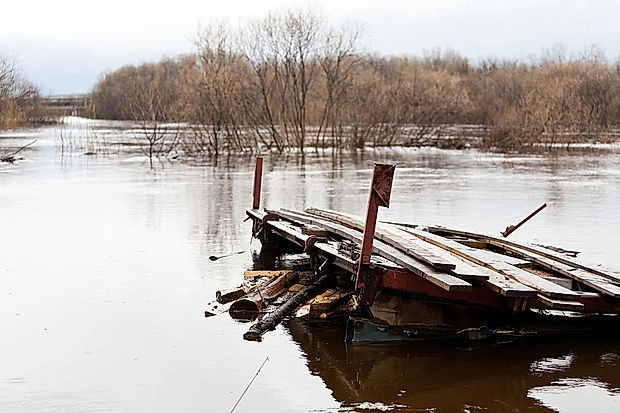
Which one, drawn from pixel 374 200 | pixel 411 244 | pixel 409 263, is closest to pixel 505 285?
pixel 409 263

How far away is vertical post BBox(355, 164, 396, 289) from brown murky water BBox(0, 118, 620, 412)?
754 mm

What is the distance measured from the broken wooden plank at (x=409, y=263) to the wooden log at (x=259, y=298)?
825 mm

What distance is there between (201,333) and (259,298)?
42.5 inches

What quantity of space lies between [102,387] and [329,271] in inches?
131

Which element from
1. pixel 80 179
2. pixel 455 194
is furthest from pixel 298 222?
pixel 80 179

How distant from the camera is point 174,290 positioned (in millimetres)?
10422

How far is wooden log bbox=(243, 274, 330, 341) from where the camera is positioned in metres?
8.54

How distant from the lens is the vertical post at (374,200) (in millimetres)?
8023

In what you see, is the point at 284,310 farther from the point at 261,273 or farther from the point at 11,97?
the point at 11,97

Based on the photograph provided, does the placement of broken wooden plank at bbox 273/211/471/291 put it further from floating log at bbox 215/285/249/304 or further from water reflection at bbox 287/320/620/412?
floating log at bbox 215/285/249/304

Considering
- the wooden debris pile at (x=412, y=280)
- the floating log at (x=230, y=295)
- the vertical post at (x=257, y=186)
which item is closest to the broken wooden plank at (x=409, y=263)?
the wooden debris pile at (x=412, y=280)

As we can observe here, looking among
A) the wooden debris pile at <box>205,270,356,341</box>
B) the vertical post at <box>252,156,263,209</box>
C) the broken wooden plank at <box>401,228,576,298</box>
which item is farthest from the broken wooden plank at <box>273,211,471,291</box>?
the vertical post at <box>252,156,263,209</box>

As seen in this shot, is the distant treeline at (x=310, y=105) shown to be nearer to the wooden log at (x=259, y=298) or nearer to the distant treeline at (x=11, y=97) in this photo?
the distant treeline at (x=11, y=97)

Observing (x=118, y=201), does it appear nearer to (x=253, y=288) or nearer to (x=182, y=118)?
(x=253, y=288)
